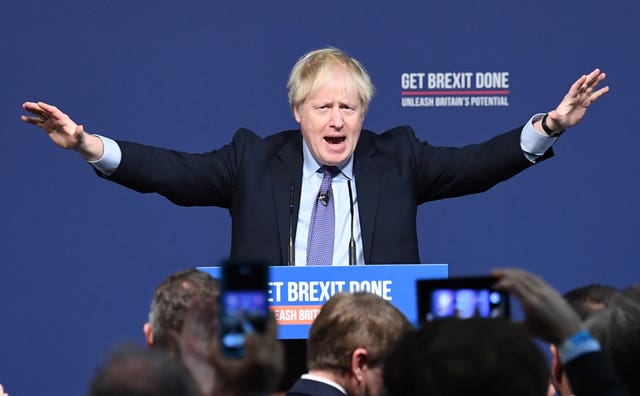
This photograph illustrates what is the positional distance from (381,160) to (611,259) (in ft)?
6.03

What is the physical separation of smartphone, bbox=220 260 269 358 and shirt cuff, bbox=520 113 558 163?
81.6 inches

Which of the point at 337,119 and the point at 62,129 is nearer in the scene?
the point at 62,129

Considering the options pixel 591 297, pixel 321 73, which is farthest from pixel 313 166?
pixel 591 297

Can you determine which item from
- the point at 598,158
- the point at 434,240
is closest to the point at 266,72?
the point at 434,240

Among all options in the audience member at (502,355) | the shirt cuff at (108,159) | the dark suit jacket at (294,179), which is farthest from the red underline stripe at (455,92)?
the audience member at (502,355)

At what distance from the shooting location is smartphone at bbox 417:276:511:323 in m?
1.87

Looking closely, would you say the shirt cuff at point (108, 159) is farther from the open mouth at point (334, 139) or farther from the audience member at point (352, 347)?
the audience member at point (352, 347)

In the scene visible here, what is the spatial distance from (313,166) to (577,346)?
190 centimetres

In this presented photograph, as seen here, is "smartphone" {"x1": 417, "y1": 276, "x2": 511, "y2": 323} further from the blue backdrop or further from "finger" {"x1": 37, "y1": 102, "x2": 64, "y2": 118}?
the blue backdrop

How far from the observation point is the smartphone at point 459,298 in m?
1.87

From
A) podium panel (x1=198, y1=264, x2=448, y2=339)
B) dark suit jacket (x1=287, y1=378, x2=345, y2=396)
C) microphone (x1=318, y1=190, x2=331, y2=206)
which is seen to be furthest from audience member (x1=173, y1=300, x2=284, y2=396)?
microphone (x1=318, y1=190, x2=331, y2=206)

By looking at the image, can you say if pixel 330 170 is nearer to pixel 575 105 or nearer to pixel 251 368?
pixel 575 105

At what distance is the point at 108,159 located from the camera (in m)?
3.42

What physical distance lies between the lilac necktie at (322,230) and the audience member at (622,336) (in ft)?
4.61
